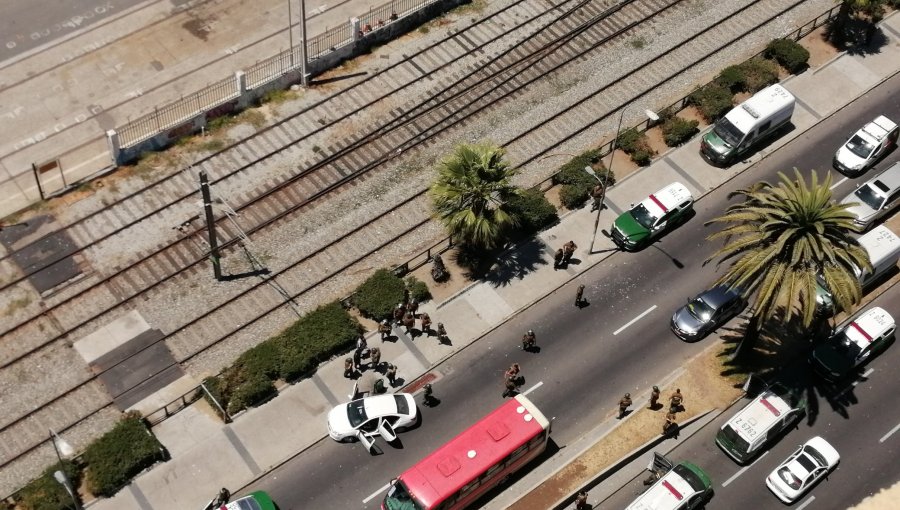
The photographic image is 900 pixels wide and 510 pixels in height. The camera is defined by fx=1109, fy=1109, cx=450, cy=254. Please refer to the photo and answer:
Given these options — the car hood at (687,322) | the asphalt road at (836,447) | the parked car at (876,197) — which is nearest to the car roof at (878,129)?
the parked car at (876,197)

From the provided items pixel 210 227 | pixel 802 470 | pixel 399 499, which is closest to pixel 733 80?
pixel 802 470

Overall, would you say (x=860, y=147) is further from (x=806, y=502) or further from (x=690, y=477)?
(x=690, y=477)

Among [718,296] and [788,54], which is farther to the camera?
[788,54]

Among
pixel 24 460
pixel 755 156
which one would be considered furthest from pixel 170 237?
pixel 755 156

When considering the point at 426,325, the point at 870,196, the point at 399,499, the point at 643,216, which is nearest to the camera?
the point at 399,499

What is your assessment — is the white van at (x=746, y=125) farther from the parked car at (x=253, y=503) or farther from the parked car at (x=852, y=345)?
the parked car at (x=253, y=503)

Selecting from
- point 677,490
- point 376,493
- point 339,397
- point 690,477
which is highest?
point 339,397

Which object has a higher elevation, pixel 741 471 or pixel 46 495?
pixel 46 495

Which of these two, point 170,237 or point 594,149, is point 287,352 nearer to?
point 170,237
